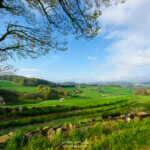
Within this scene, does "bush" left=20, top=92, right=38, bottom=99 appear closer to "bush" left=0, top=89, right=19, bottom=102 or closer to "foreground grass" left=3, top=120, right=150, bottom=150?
"bush" left=0, top=89, right=19, bottom=102

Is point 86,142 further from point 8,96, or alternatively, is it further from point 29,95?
point 29,95

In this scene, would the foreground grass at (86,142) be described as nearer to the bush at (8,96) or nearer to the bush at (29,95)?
the bush at (8,96)

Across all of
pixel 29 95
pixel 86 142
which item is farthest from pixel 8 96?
pixel 86 142

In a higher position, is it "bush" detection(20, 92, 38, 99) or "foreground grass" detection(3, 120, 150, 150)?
"foreground grass" detection(3, 120, 150, 150)

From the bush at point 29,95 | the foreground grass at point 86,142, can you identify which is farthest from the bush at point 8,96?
the foreground grass at point 86,142

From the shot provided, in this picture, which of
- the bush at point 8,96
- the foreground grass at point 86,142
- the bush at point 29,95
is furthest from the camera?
the bush at point 29,95

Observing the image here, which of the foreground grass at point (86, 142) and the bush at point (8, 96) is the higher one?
the foreground grass at point (86, 142)

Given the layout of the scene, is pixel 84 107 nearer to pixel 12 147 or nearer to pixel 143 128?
pixel 143 128

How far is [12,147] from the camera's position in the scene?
2.52 metres

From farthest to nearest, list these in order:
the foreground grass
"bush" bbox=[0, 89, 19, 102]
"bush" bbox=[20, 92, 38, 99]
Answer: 1. "bush" bbox=[20, 92, 38, 99]
2. "bush" bbox=[0, 89, 19, 102]
3. the foreground grass

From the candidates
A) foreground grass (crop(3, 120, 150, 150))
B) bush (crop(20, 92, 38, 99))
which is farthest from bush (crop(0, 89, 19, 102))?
foreground grass (crop(3, 120, 150, 150))

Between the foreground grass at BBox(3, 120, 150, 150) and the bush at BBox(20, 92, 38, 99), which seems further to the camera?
the bush at BBox(20, 92, 38, 99)

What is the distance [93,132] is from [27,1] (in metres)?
10.5

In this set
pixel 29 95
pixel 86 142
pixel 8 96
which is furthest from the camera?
pixel 29 95
